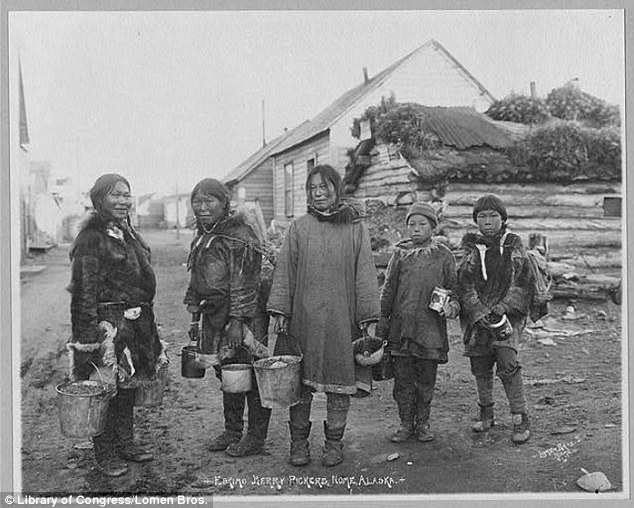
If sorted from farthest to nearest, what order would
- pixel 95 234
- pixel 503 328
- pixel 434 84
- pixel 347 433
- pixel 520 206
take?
pixel 520 206, pixel 434 84, pixel 347 433, pixel 503 328, pixel 95 234

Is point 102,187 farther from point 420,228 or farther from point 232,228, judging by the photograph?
point 420,228

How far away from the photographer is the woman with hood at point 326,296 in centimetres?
328

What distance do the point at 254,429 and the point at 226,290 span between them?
2.62 ft

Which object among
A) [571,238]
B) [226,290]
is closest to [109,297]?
[226,290]

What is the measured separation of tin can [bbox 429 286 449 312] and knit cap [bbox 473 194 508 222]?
1.62 ft

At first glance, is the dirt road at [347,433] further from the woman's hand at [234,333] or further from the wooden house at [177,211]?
the woman's hand at [234,333]

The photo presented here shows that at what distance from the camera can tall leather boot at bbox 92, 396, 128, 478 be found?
3342mm

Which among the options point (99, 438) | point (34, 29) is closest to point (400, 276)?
point (99, 438)

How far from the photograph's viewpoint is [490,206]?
3.54 metres

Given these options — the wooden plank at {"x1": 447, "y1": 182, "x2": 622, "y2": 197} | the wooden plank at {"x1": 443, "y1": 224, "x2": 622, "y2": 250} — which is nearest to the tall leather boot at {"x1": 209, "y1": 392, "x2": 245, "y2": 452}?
the wooden plank at {"x1": 443, "y1": 224, "x2": 622, "y2": 250}

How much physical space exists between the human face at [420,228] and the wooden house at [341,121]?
2.22ft

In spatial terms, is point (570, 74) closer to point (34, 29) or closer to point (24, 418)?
point (34, 29)

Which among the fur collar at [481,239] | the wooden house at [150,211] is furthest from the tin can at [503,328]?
the wooden house at [150,211]

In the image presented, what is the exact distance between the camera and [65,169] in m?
3.64
